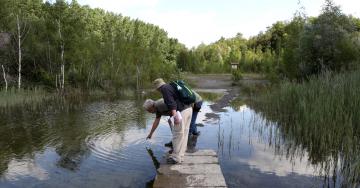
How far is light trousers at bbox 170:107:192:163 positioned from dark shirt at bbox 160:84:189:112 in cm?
16

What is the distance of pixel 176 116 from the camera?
23.6 feet

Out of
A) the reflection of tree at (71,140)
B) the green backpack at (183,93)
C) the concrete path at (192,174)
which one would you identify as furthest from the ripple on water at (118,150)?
the green backpack at (183,93)

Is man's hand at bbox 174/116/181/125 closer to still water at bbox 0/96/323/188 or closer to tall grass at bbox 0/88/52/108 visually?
still water at bbox 0/96/323/188

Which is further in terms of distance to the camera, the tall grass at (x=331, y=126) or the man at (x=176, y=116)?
the tall grass at (x=331, y=126)

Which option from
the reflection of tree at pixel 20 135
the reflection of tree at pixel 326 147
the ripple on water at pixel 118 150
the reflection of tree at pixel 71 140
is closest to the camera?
the reflection of tree at pixel 326 147

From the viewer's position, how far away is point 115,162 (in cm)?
887

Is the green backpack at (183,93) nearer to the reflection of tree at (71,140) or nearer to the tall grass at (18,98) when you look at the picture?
the reflection of tree at (71,140)

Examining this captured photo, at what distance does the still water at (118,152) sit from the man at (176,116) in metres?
0.75

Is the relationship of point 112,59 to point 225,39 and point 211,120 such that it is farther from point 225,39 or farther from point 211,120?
point 225,39

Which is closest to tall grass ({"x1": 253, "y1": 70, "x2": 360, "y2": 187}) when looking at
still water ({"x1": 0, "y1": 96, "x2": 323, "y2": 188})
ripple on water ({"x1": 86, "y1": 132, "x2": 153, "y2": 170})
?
still water ({"x1": 0, "y1": 96, "x2": 323, "y2": 188})

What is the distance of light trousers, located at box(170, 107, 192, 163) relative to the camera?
7438 millimetres

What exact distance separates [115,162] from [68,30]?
17292mm

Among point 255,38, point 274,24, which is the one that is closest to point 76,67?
point 274,24

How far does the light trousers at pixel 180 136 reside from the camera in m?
→ 7.44
